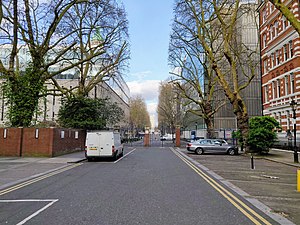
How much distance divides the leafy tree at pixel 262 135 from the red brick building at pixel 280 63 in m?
5.09

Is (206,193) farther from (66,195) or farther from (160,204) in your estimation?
(66,195)

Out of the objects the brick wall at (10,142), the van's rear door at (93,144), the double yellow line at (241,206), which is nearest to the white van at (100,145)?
the van's rear door at (93,144)

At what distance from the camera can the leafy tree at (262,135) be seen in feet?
82.0

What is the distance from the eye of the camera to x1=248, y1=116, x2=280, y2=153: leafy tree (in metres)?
25.0

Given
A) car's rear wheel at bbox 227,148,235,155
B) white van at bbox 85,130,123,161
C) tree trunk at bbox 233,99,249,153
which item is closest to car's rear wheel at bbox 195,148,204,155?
car's rear wheel at bbox 227,148,235,155

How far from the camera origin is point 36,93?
24922 mm

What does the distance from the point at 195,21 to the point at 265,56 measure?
12.4 m

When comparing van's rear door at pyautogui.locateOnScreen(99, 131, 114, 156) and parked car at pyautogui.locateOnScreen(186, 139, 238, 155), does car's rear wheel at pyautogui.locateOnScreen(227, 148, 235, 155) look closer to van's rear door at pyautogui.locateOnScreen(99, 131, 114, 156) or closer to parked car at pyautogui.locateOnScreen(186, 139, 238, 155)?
parked car at pyautogui.locateOnScreen(186, 139, 238, 155)

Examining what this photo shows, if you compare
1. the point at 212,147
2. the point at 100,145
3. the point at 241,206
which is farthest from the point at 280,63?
the point at 241,206

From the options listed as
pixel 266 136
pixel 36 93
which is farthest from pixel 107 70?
pixel 266 136

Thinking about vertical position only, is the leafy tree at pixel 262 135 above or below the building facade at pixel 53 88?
below

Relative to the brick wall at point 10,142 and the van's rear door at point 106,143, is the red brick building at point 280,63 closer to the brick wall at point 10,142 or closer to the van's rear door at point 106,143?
the van's rear door at point 106,143

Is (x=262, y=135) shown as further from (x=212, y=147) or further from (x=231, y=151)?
(x=212, y=147)

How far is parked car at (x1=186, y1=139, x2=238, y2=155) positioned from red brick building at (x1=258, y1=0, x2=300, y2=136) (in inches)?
283
